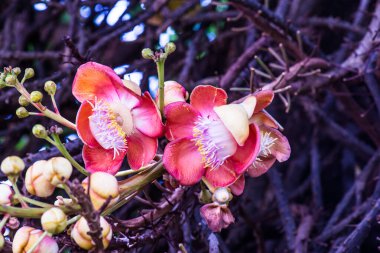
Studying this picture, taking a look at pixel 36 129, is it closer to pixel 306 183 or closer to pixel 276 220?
pixel 276 220

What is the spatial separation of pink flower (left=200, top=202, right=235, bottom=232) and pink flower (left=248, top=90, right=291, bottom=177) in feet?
0.35

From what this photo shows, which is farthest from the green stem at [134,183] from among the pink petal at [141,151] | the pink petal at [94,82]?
the pink petal at [94,82]

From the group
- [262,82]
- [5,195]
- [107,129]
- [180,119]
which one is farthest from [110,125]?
[262,82]

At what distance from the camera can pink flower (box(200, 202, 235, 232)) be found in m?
0.92

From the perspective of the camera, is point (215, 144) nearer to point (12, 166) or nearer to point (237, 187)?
point (237, 187)

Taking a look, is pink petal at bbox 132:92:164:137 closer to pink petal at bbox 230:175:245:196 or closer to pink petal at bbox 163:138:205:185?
pink petal at bbox 163:138:205:185

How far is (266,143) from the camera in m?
0.98

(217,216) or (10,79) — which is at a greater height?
(10,79)

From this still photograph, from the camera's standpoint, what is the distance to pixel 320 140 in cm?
219

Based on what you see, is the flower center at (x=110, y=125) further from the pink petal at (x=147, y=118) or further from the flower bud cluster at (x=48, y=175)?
the flower bud cluster at (x=48, y=175)

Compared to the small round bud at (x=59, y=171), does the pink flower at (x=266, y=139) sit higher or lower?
lower

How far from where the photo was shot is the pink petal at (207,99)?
3.18ft

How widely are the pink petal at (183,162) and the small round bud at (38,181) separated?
0.19m

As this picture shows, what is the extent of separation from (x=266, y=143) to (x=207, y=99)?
0.11 meters
